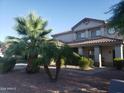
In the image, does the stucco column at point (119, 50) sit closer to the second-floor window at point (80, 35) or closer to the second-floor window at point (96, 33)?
the second-floor window at point (96, 33)

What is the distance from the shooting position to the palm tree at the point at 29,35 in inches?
591

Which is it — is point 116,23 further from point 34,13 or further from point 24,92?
point 34,13

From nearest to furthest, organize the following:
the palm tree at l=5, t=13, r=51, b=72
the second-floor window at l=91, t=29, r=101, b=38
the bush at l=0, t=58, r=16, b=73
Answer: the palm tree at l=5, t=13, r=51, b=72
the bush at l=0, t=58, r=16, b=73
the second-floor window at l=91, t=29, r=101, b=38

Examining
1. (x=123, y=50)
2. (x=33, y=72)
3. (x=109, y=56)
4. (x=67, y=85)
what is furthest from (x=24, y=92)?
(x=109, y=56)

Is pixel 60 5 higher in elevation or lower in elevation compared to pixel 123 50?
higher

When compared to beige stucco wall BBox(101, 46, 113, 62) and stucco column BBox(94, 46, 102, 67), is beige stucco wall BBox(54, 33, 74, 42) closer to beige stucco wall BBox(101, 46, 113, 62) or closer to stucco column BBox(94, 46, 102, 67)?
beige stucco wall BBox(101, 46, 113, 62)

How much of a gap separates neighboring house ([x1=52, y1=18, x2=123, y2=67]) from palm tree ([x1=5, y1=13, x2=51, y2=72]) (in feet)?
26.9

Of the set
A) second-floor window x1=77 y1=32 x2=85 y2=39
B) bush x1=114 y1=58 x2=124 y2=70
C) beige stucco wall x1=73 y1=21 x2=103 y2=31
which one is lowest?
bush x1=114 y1=58 x2=124 y2=70

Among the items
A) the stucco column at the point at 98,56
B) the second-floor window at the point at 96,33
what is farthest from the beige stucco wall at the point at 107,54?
the second-floor window at the point at 96,33

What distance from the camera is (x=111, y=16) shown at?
1179 cm

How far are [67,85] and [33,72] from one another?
5464mm

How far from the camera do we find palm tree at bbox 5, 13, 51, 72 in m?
15.0

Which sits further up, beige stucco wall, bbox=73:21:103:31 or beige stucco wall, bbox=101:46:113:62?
beige stucco wall, bbox=73:21:103:31

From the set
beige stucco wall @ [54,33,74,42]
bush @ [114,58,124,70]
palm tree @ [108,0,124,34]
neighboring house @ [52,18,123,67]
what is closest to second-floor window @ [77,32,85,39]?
neighboring house @ [52,18,123,67]
